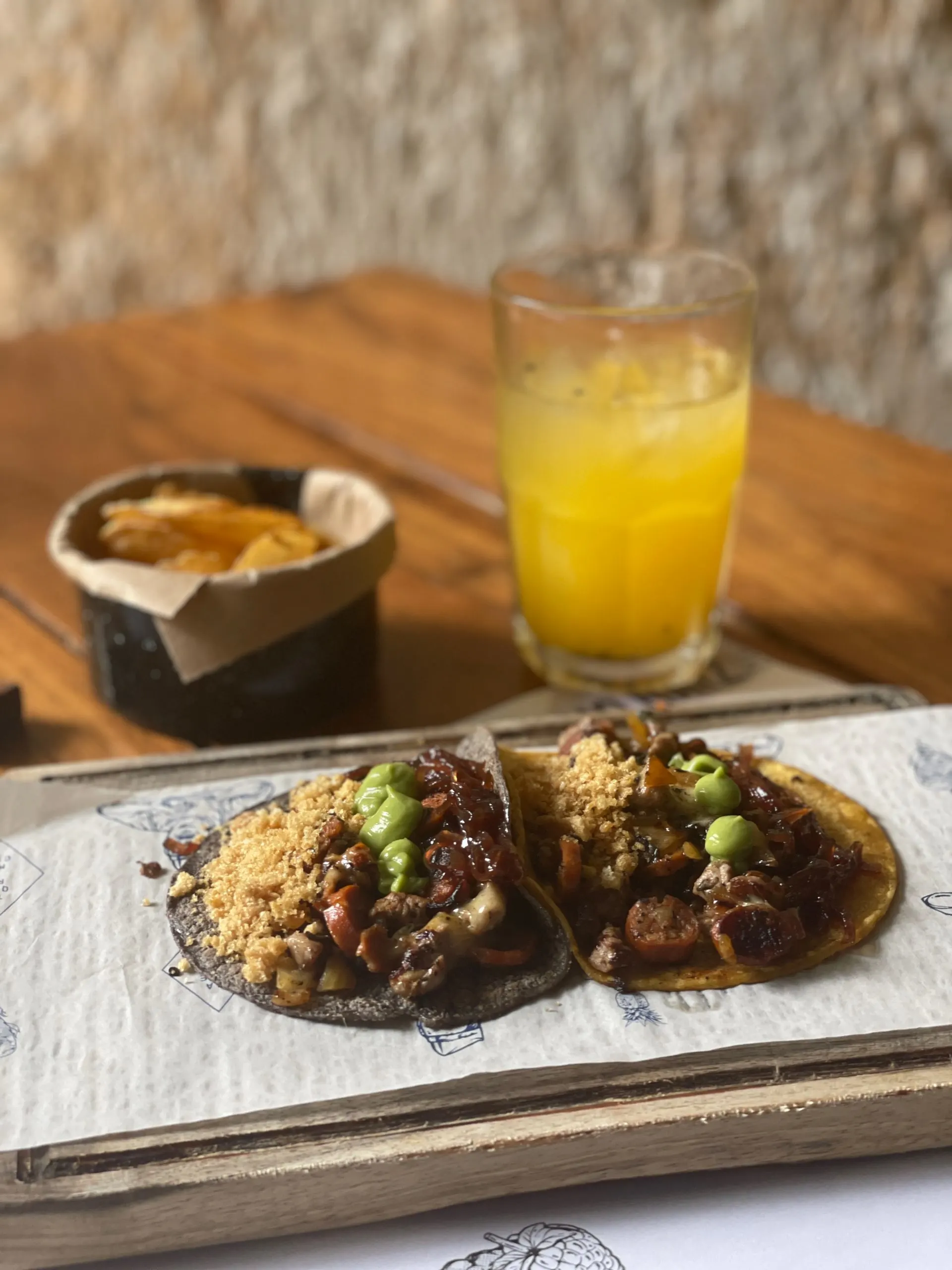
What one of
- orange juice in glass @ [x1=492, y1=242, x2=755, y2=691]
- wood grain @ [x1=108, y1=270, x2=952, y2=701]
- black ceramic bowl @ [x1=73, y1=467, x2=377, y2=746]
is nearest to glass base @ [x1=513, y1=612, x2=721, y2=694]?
orange juice in glass @ [x1=492, y1=242, x2=755, y2=691]

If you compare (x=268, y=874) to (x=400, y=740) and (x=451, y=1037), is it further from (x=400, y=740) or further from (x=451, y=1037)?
(x=400, y=740)

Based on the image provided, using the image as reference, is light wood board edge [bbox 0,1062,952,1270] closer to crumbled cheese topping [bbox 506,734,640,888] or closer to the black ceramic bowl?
crumbled cheese topping [bbox 506,734,640,888]

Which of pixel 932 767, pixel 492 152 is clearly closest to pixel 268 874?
pixel 932 767

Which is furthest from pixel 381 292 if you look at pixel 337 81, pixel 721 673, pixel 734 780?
pixel 734 780

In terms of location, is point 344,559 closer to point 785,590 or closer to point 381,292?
point 785,590

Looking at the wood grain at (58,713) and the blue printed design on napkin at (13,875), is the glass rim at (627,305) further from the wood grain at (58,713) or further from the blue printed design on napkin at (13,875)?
the blue printed design on napkin at (13,875)

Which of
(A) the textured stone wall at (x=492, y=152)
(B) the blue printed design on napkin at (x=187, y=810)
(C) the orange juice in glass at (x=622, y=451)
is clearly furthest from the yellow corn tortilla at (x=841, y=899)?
(A) the textured stone wall at (x=492, y=152)
